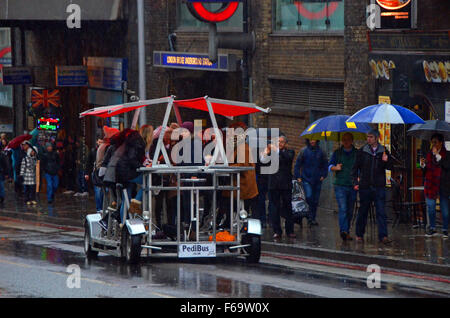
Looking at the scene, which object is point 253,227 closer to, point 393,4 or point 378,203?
point 378,203

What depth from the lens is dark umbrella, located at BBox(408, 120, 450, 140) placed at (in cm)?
1827

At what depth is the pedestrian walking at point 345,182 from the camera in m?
17.9

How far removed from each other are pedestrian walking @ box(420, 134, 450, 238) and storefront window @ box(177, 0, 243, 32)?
846 centimetres

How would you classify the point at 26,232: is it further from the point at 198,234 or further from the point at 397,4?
the point at 397,4

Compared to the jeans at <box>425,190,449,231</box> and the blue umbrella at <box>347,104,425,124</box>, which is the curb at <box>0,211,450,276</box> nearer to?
the blue umbrella at <box>347,104,425,124</box>

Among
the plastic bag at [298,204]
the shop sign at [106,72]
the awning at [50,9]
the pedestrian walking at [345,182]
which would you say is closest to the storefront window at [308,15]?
the plastic bag at [298,204]

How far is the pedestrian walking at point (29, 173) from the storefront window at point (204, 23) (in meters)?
5.75

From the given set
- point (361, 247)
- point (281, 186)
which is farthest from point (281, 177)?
point (361, 247)

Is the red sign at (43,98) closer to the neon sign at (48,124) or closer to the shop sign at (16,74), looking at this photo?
the shop sign at (16,74)

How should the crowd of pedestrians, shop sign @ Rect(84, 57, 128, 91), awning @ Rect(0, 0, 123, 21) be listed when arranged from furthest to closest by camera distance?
shop sign @ Rect(84, 57, 128, 91), awning @ Rect(0, 0, 123, 21), the crowd of pedestrians

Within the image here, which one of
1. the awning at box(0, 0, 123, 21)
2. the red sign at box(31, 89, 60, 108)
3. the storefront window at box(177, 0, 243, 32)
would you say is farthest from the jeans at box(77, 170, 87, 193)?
the storefront window at box(177, 0, 243, 32)

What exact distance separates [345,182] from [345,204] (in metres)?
0.38

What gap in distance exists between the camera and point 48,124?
31.6 metres

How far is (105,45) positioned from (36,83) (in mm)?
4366
